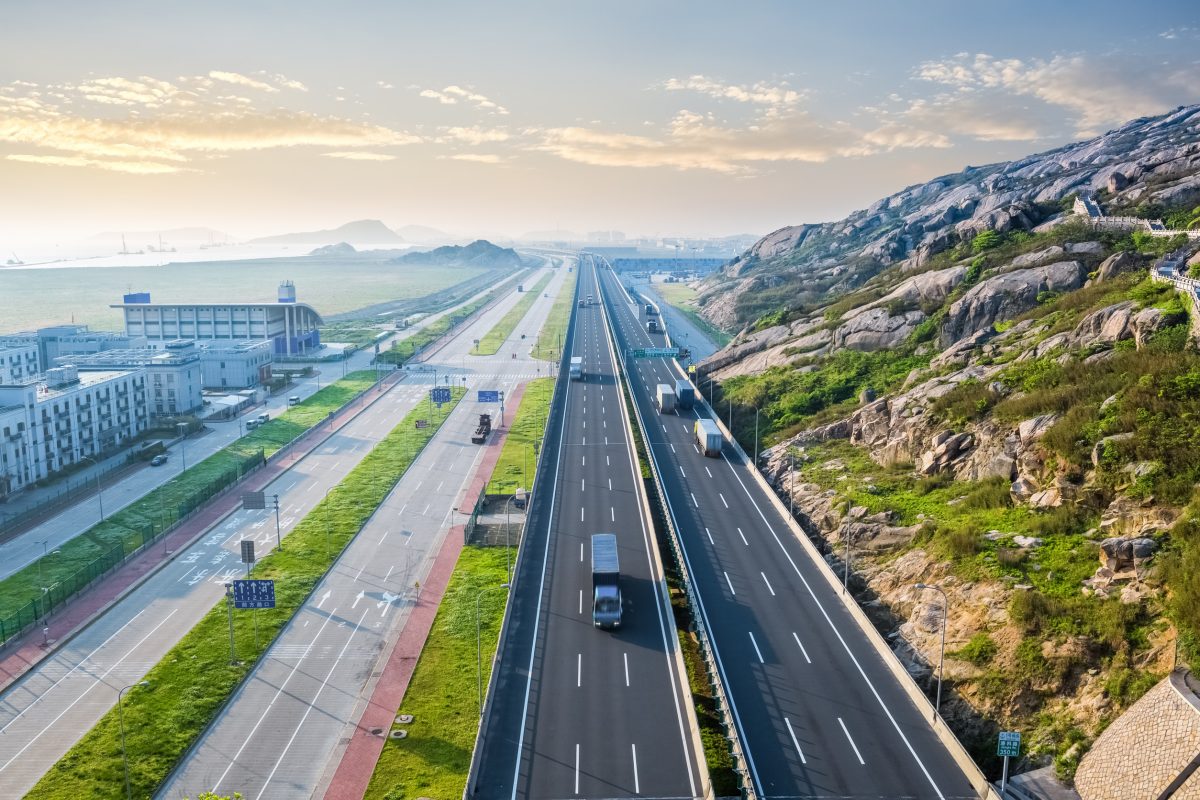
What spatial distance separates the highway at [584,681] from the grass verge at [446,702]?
2223mm

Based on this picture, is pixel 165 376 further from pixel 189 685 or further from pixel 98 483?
pixel 189 685

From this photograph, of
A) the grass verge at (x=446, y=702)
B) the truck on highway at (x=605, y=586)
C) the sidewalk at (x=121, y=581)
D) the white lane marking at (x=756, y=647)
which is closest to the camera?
the grass verge at (x=446, y=702)

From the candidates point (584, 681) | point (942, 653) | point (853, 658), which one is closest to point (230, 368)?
point (584, 681)

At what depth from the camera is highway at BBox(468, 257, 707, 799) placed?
134 ft

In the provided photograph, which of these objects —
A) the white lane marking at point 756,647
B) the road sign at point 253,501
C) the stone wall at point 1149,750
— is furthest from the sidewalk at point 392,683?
the stone wall at point 1149,750

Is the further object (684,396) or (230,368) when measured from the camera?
(230,368)

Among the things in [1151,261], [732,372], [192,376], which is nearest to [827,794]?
[1151,261]

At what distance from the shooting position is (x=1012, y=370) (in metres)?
77.1

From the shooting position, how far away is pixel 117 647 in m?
58.0

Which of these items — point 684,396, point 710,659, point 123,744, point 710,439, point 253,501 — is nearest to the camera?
point 123,744

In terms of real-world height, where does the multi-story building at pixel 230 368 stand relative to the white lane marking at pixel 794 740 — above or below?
above

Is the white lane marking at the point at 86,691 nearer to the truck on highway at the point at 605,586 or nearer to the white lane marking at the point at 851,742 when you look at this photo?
the truck on highway at the point at 605,586

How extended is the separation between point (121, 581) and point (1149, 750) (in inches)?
2723

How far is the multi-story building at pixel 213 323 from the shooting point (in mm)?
179125
